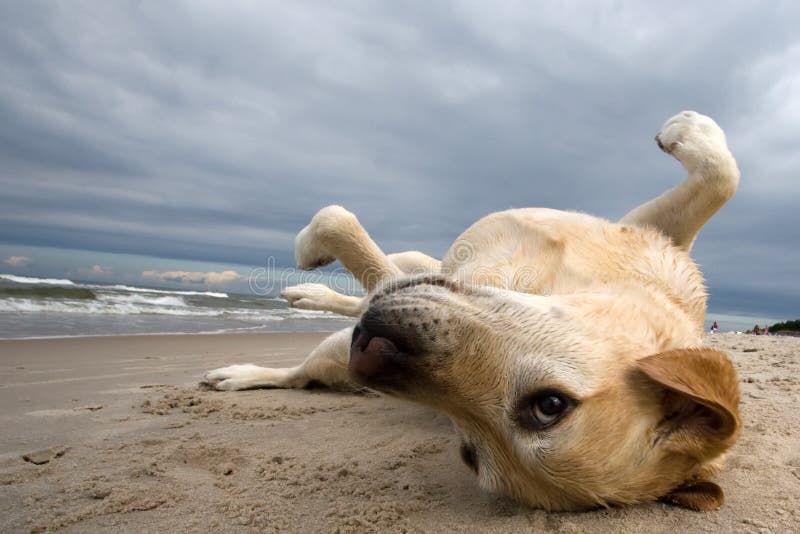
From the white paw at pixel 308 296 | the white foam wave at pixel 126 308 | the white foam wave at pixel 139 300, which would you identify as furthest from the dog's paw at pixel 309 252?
the white foam wave at pixel 139 300

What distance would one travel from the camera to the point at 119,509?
2092mm

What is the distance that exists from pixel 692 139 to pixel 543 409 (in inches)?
109

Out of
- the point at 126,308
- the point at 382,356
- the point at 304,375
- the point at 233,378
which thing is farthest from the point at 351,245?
the point at 126,308

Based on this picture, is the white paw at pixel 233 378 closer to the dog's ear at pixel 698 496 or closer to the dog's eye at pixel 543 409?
the dog's eye at pixel 543 409

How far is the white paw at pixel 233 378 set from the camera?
15.1ft

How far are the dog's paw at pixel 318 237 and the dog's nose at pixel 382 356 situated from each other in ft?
7.29

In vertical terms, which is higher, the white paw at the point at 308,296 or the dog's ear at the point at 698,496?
the white paw at the point at 308,296

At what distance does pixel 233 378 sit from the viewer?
467 cm

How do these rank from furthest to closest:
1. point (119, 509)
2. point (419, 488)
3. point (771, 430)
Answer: point (771, 430) → point (419, 488) → point (119, 509)

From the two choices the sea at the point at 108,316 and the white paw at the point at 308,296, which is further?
the sea at the point at 108,316

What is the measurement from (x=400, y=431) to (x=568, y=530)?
5.05 feet

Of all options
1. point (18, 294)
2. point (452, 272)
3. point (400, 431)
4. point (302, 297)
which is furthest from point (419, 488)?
point (18, 294)

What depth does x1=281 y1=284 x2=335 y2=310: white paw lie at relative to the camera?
4.87 m

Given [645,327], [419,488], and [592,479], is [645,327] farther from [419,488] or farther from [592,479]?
[419,488]
